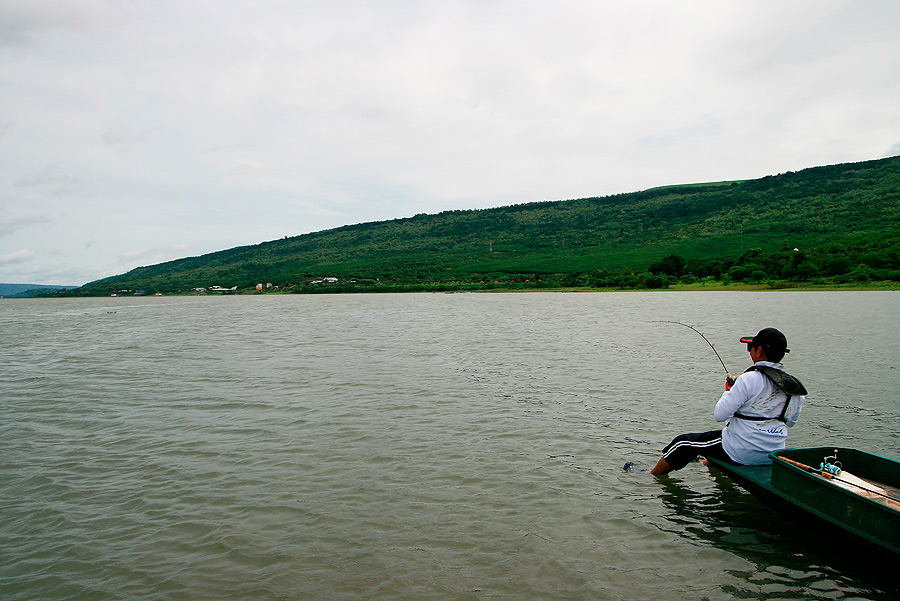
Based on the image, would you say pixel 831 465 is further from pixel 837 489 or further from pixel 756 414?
pixel 756 414

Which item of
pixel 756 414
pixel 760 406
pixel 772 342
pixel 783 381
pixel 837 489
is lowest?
pixel 837 489

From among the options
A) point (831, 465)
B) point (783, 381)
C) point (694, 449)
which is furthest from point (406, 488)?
point (831, 465)

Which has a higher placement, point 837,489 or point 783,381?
point 783,381

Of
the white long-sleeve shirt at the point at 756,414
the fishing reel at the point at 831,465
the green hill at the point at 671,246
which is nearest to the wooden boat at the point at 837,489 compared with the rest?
the fishing reel at the point at 831,465

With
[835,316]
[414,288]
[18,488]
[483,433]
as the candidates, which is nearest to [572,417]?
[483,433]

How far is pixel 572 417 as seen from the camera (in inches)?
498

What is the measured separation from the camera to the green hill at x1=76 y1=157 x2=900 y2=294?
91562mm

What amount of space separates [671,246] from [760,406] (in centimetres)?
15144

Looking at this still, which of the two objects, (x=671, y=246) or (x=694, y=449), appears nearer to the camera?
(x=694, y=449)

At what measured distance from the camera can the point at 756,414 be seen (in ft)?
25.4

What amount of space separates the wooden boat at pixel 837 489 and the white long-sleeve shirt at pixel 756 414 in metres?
0.24

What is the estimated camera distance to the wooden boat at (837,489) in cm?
590

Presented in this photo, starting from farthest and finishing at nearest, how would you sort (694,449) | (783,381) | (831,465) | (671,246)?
(671,246) < (694,449) < (783,381) < (831,465)

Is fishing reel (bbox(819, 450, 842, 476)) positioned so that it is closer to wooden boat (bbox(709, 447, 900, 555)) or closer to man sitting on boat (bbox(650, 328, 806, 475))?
wooden boat (bbox(709, 447, 900, 555))
